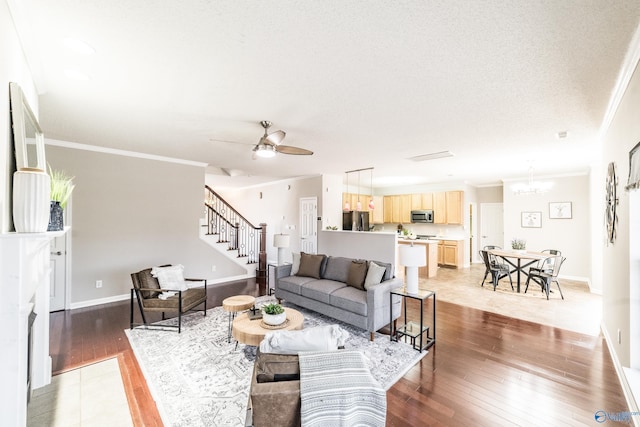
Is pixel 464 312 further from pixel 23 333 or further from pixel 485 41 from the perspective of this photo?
pixel 23 333

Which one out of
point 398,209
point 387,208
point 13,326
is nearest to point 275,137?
point 13,326

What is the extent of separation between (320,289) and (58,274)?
436 cm

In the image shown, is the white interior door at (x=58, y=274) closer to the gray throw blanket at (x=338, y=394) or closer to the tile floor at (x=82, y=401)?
the tile floor at (x=82, y=401)

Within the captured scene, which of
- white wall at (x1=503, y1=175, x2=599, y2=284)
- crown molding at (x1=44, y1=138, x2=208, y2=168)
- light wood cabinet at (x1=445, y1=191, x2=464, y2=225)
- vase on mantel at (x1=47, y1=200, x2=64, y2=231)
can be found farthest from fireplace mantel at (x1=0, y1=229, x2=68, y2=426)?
white wall at (x1=503, y1=175, x2=599, y2=284)

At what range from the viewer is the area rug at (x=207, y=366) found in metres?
2.19

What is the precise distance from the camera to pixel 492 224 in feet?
28.8

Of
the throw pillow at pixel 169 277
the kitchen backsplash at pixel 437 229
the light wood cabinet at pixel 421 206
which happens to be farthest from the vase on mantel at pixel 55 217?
the kitchen backsplash at pixel 437 229

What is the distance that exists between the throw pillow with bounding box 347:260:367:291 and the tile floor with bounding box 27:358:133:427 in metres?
2.89

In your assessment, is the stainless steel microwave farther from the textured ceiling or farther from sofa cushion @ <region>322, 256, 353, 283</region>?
sofa cushion @ <region>322, 256, 353, 283</region>

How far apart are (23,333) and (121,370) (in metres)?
1.66

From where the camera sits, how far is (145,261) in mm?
5289

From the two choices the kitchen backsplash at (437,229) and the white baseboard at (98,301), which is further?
the kitchen backsplash at (437,229)

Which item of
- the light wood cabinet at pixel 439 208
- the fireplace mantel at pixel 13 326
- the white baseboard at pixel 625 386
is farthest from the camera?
the light wood cabinet at pixel 439 208

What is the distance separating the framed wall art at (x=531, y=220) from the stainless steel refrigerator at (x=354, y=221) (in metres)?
4.35
